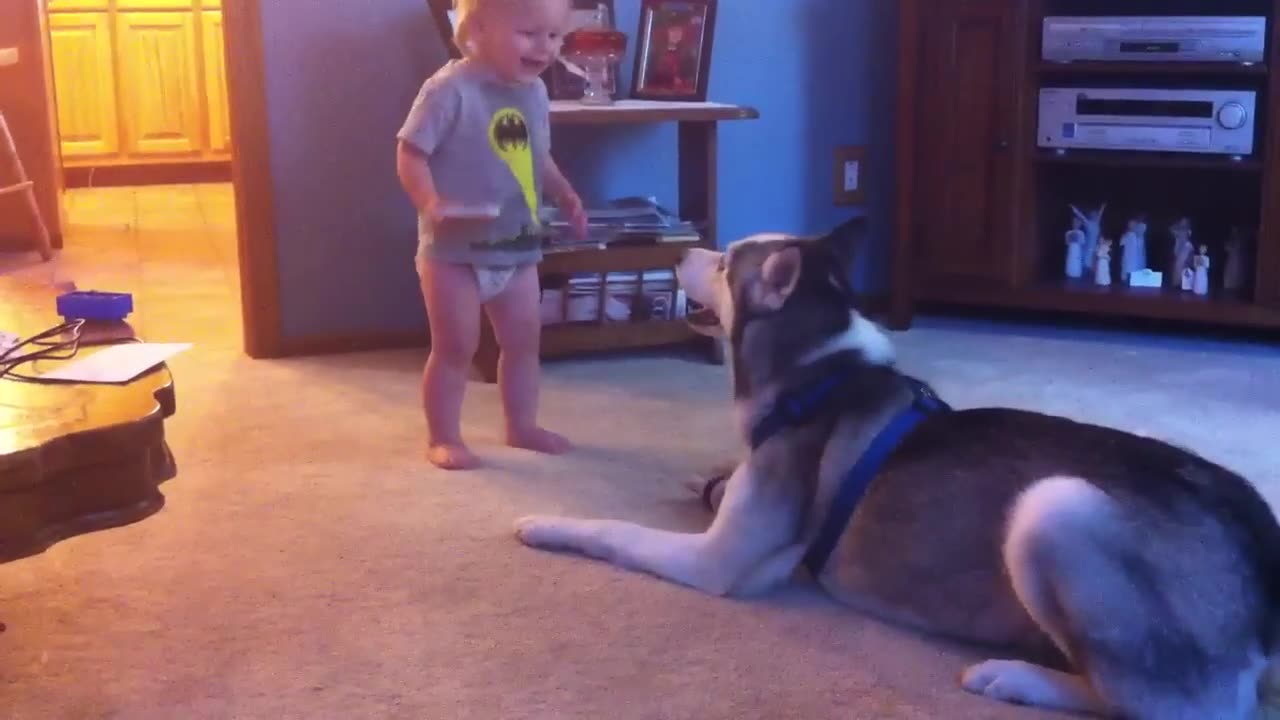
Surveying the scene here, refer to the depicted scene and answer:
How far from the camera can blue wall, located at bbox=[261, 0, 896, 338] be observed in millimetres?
3129

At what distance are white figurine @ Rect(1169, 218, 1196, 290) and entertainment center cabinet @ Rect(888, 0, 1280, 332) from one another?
2cm

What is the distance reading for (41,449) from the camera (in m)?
1.06

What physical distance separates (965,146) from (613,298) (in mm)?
1013

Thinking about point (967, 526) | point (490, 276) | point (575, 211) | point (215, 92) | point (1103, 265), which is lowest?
point (967, 526)

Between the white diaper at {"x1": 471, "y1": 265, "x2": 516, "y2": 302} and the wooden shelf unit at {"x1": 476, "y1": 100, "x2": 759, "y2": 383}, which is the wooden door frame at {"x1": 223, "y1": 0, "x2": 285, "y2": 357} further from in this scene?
the white diaper at {"x1": 471, "y1": 265, "x2": 516, "y2": 302}

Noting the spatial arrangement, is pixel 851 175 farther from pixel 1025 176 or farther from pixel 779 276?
pixel 779 276

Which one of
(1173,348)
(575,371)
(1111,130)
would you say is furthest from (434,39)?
(1173,348)

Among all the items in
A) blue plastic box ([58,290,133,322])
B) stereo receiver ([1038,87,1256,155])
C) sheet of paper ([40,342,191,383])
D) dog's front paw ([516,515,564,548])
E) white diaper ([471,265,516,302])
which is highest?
stereo receiver ([1038,87,1256,155])

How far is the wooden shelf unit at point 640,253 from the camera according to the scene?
2959 millimetres

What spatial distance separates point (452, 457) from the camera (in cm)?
234

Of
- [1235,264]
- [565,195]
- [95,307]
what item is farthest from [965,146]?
[95,307]

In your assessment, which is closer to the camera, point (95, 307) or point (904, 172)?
point (95, 307)

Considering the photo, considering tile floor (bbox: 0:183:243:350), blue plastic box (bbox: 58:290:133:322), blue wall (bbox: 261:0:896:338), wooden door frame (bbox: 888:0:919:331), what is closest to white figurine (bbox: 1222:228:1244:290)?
wooden door frame (bbox: 888:0:919:331)

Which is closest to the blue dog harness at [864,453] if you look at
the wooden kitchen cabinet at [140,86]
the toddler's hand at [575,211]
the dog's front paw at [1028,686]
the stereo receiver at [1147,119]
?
the dog's front paw at [1028,686]
